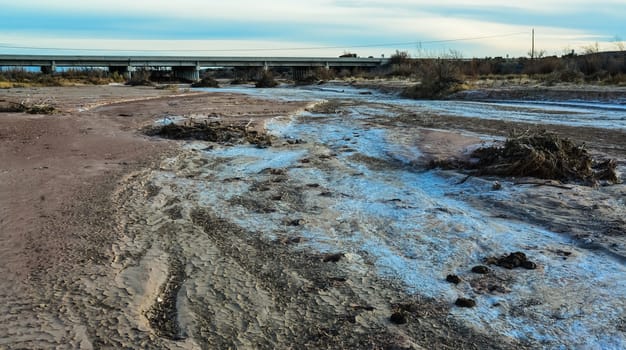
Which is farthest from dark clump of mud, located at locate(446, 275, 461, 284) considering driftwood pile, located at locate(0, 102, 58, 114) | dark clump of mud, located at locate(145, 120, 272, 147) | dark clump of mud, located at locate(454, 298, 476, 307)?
driftwood pile, located at locate(0, 102, 58, 114)

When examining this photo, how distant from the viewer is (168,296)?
436 cm

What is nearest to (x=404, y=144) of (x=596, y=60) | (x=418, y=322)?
(x=418, y=322)

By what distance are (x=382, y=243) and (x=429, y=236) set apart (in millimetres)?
550

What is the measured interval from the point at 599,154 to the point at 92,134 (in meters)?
11.0

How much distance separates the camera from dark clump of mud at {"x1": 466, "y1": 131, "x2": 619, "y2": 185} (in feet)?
26.5

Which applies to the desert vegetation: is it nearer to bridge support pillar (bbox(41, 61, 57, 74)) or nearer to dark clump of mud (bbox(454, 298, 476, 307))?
bridge support pillar (bbox(41, 61, 57, 74))

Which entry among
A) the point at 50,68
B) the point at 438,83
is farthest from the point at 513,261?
the point at 50,68

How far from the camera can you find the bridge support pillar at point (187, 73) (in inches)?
3716

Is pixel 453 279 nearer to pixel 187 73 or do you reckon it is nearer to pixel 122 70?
pixel 122 70

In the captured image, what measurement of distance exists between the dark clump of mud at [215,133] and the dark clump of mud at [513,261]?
719 cm

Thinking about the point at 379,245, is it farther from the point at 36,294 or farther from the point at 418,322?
the point at 36,294

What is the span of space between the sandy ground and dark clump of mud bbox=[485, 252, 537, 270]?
0.89 metres

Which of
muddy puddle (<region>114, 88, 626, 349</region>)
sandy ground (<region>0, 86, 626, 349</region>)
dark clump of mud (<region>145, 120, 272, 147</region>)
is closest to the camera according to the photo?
sandy ground (<region>0, 86, 626, 349</region>)

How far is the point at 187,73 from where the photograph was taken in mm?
95875
